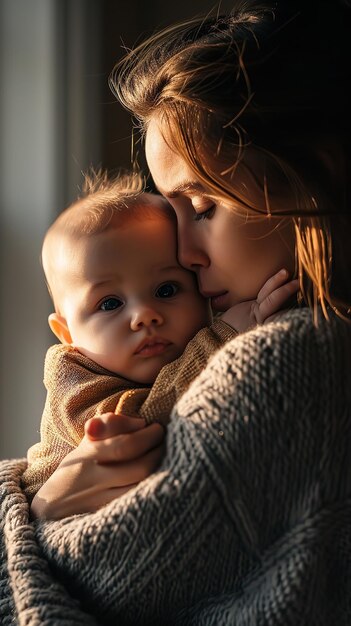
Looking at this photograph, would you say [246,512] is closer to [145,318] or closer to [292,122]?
[145,318]

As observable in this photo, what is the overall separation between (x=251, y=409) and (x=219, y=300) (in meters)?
0.25

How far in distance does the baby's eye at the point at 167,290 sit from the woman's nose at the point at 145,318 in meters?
0.04

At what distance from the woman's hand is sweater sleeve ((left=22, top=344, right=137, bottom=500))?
2.5 inches

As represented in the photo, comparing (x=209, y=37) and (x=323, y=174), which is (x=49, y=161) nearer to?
(x=209, y=37)

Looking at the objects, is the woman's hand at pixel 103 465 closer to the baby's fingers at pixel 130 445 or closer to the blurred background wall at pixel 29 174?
the baby's fingers at pixel 130 445

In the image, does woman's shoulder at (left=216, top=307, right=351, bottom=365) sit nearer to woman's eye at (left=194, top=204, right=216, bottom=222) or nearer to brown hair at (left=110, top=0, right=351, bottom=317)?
brown hair at (left=110, top=0, right=351, bottom=317)

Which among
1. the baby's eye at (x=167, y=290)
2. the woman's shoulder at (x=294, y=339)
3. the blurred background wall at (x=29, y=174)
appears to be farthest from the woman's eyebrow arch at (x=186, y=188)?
the blurred background wall at (x=29, y=174)

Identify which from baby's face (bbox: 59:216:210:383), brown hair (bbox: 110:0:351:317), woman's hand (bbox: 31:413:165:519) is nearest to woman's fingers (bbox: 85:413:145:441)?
woman's hand (bbox: 31:413:165:519)

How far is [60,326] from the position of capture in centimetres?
110

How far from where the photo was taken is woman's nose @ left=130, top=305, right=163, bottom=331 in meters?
0.95

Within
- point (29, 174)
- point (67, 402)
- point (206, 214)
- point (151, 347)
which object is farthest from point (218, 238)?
point (29, 174)

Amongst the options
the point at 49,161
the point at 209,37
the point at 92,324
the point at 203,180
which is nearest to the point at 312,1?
the point at 209,37

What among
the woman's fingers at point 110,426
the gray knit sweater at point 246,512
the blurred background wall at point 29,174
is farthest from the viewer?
the blurred background wall at point 29,174

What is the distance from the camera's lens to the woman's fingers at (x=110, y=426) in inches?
33.0
